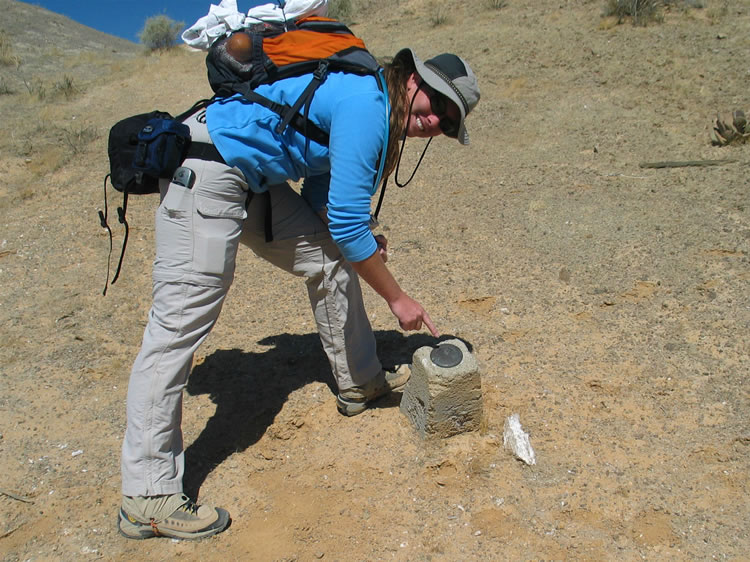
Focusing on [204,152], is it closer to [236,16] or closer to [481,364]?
[236,16]

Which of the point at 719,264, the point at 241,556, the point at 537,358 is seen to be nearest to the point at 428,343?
the point at 537,358

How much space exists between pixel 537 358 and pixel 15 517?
234cm

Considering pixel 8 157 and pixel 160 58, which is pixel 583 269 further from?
pixel 160 58

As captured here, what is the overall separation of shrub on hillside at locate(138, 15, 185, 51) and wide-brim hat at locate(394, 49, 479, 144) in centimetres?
1132

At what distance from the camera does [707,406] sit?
264cm

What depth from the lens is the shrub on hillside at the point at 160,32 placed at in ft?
39.0

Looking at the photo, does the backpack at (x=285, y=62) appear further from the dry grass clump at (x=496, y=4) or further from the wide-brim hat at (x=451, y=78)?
the dry grass clump at (x=496, y=4)

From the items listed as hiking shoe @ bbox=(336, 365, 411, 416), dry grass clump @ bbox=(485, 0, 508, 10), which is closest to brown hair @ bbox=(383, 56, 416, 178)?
hiking shoe @ bbox=(336, 365, 411, 416)

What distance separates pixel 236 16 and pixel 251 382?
1.73 meters

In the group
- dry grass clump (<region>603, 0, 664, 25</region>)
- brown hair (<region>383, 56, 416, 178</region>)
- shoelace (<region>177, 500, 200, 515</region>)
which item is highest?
brown hair (<region>383, 56, 416, 178</region>)

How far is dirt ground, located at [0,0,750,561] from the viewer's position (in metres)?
2.25

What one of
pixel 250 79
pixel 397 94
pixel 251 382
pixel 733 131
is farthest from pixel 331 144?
pixel 733 131

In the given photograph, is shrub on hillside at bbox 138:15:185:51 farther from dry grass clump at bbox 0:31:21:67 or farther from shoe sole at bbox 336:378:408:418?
shoe sole at bbox 336:378:408:418

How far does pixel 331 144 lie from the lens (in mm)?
1813
